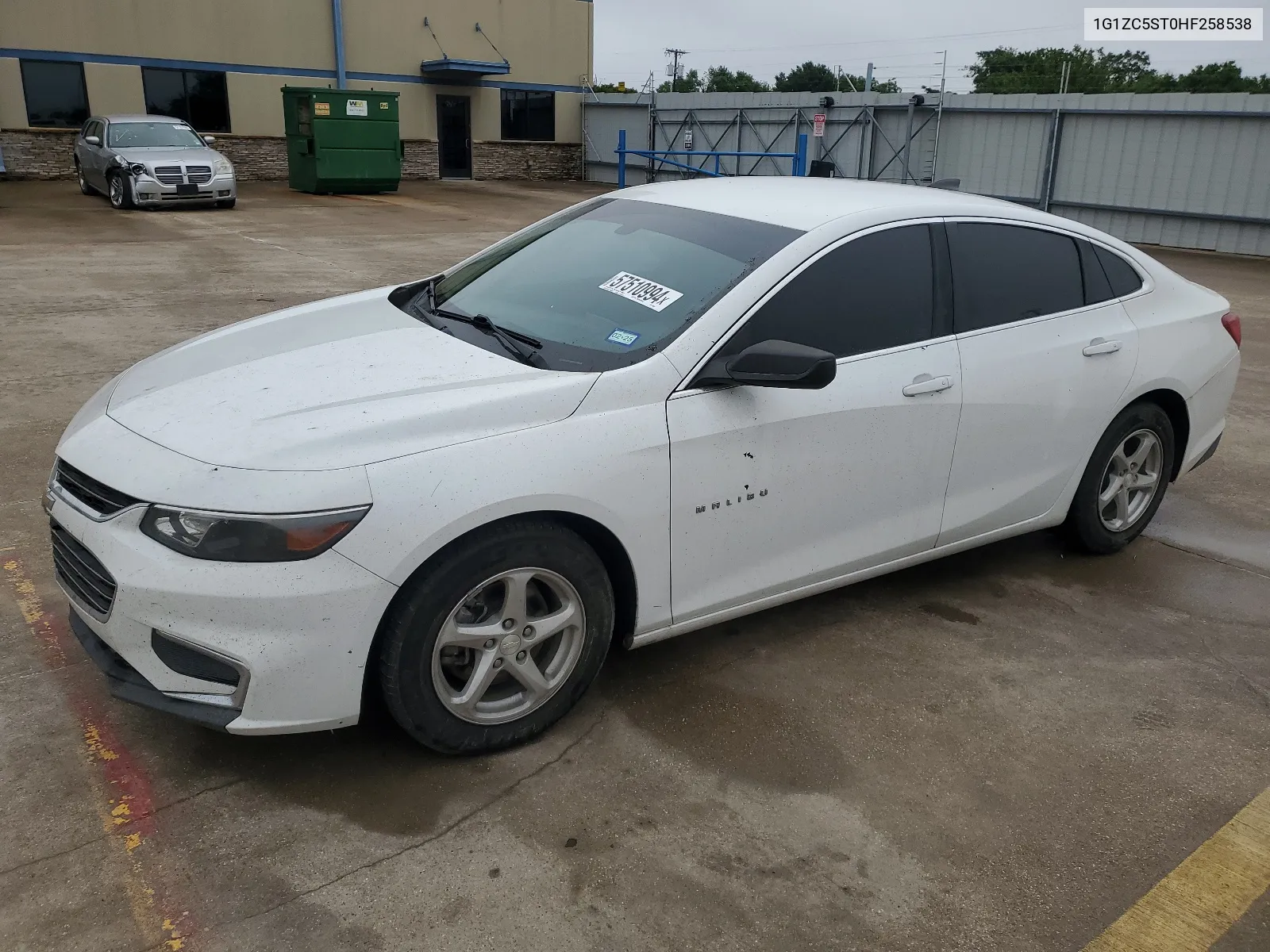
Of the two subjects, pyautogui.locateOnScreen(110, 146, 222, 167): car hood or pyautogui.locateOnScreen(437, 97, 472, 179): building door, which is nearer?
pyautogui.locateOnScreen(110, 146, 222, 167): car hood

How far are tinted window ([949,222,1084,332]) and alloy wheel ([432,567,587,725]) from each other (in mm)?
1854

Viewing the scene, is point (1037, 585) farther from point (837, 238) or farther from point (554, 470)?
point (554, 470)

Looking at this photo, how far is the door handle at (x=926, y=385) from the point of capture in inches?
143

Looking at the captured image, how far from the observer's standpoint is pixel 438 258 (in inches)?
530

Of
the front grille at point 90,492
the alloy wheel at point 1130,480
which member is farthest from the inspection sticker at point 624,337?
the alloy wheel at point 1130,480

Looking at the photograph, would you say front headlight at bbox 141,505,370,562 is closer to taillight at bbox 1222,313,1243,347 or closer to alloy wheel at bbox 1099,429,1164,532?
alloy wheel at bbox 1099,429,1164,532

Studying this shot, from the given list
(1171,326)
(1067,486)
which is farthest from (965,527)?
(1171,326)

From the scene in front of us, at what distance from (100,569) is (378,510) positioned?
2.59 feet

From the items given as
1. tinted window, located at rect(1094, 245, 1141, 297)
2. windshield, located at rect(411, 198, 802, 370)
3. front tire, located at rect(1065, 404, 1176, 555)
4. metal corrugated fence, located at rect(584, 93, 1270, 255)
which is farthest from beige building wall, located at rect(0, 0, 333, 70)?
front tire, located at rect(1065, 404, 1176, 555)

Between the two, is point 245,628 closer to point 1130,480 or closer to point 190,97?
point 1130,480

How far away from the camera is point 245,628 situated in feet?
8.49

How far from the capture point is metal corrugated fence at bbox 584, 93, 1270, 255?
54.4 feet

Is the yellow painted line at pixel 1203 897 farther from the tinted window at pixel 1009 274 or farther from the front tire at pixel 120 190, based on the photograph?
the front tire at pixel 120 190

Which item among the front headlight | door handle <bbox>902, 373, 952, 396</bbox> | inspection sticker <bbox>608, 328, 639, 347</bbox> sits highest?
inspection sticker <bbox>608, 328, 639, 347</bbox>
